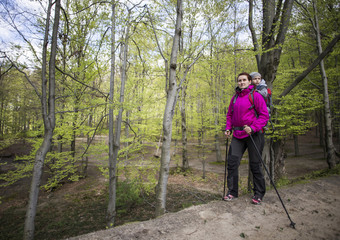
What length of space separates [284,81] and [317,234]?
1242 cm

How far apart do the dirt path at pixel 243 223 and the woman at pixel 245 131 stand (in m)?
0.35

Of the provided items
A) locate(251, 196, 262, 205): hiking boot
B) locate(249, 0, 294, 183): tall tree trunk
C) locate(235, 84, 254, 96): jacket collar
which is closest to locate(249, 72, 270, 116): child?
locate(235, 84, 254, 96): jacket collar

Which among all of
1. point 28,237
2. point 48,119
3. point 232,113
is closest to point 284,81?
point 232,113

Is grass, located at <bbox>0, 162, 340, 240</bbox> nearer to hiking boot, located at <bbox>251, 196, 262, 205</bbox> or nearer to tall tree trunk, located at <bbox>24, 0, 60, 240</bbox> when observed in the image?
tall tree trunk, located at <bbox>24, 0, 60, 240</bbox>

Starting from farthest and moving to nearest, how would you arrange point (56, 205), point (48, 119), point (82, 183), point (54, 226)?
point (82, 183) → point (56, 205) → point (54, 226) → point (48, 119)

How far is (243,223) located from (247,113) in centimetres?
167

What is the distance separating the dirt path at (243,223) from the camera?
1938 millimetres

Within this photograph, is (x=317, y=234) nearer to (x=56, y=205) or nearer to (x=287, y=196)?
(x=287, y=196)

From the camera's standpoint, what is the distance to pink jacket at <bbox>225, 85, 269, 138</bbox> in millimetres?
Answer: 2641

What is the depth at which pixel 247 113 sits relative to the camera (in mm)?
2725

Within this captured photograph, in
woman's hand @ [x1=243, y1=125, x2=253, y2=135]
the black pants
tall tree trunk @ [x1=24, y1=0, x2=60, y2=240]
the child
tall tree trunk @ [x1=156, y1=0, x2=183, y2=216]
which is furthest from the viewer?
tall tree trunk @ [x1=156, y1=0, x2=183, y2=216]

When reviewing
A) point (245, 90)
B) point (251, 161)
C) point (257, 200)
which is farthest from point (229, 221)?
point (245, 90)

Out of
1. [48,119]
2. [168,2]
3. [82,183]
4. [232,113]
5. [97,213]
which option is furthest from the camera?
[82,183]

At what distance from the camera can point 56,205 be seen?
27.9 feet
